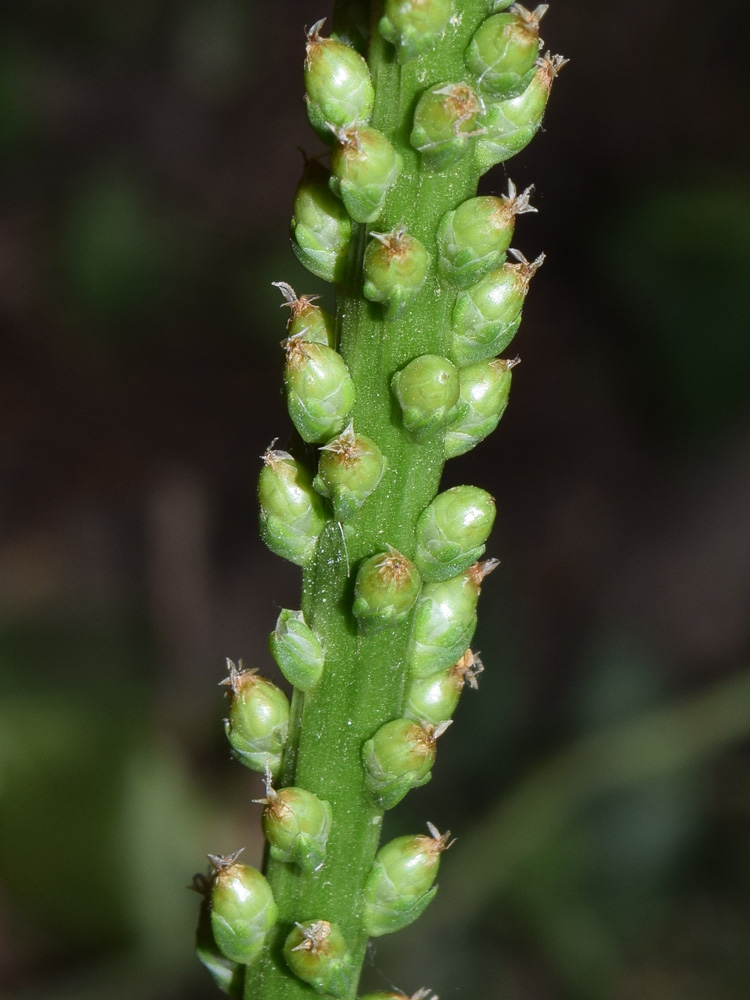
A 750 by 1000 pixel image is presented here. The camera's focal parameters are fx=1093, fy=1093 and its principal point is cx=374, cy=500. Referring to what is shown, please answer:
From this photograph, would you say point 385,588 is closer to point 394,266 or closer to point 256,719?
point 256,719

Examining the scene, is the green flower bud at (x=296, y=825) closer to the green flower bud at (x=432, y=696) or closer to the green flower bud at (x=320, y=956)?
the green flower bud at (x=320, y=956)

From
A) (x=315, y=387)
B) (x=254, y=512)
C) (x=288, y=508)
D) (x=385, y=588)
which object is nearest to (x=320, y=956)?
(x=385, y=588)

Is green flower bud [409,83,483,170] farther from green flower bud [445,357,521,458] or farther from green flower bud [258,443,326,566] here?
green flower bud [258,443,326,566]

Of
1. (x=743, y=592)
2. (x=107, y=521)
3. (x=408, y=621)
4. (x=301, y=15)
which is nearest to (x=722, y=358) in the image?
(x=743, y=592)

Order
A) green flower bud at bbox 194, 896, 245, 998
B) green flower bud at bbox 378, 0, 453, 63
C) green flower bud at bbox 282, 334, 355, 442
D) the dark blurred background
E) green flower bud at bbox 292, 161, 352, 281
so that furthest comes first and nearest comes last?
the dark blurred background
green flower bud at bbox 194, 896, 245, 998
green flower bud at bbox 292, 161, 352, 281
green flower bud at bbox 282, 334, 355, 442
green flower bud at bbox 378, 0, 453, 63

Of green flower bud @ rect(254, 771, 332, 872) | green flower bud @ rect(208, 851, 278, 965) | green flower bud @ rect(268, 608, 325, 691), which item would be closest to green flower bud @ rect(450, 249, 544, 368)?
green flower bud @ rect(268, 608, 325, 691)

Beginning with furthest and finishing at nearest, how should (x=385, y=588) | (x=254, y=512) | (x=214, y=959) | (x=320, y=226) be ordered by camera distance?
(x=254, y=512)
(x=214, y=959)
(x=320, y=226)
(x=385, y=588)

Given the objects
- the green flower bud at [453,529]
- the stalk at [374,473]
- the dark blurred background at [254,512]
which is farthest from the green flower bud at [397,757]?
the dark blurred background at [254,512]

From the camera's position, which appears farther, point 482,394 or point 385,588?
point 482,394
